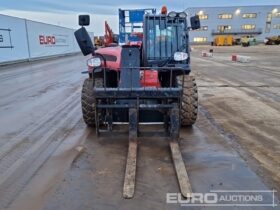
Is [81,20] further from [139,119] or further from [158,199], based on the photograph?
[158,199]

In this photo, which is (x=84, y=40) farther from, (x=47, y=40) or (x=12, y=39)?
(x=47, y=40)

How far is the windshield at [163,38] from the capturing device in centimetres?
652

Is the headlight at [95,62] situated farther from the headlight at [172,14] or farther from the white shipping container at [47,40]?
the white shipping container at [47,40]

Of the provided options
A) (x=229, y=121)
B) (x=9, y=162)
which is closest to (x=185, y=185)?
(x=9, y=162)

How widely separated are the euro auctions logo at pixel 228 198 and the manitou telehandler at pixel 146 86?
0.91 feet

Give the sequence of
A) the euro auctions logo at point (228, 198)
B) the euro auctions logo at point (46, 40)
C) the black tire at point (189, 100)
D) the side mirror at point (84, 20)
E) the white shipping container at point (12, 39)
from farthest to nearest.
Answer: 1. the euro auctions logo at point (46, 40)
2. the white shipping container at point (12, 39)
3. the black tire at point (189, 100)
4. the side mirror at point (84, 20)
5. the euro auctions logo at point (228, 198)

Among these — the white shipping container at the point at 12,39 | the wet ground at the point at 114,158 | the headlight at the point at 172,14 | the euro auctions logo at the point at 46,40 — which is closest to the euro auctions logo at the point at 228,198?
the wet ground at the point at 114,158

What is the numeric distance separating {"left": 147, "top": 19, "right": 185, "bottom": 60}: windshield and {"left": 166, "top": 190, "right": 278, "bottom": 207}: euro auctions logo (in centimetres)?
342

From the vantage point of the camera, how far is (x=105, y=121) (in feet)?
18.4

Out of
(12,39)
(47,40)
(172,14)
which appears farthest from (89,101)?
(47,40)

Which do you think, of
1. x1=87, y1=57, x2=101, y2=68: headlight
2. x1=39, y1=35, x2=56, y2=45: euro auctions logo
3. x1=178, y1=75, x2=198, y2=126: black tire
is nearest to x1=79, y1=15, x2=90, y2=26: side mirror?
x1=87, y1=57, x2=101, y2=68: headlight

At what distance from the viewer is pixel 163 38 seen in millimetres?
6605

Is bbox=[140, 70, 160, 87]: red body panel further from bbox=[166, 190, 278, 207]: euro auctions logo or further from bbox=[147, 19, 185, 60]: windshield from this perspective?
bbox=[166, 190, 278, 207]: euro auctions logo

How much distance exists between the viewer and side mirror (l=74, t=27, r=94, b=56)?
534 cm
